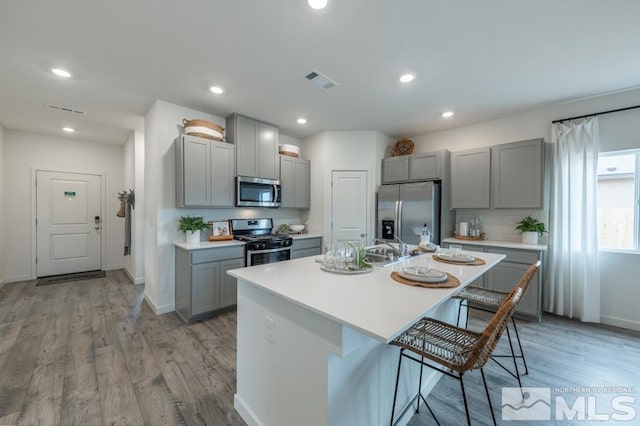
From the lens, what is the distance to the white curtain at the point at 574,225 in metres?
3.03

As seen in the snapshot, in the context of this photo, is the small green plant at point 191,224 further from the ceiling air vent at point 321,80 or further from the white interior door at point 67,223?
the white interior door at point 67,223

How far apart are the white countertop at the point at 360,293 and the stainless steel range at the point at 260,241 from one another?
5.07 ft

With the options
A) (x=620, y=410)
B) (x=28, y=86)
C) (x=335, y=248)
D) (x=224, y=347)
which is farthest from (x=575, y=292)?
(x=28, y=86)

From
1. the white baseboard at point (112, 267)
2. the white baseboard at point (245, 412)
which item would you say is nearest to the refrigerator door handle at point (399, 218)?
the white baseboard at point (245, 412)

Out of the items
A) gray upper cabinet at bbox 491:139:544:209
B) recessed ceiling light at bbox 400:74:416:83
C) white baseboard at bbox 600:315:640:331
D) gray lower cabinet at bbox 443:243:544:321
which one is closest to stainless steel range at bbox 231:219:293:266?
recessed ceiling light at bbox 400:74:416:83

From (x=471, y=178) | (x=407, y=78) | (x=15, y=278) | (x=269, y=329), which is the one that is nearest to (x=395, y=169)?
(x=471, y=178)

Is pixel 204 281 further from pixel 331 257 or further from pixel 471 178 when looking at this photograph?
pixel 471 178

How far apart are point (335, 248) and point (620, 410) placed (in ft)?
7.34

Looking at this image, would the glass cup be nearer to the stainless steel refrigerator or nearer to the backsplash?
the stainless steel refrigerator

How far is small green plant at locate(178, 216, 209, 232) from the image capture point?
3.27m

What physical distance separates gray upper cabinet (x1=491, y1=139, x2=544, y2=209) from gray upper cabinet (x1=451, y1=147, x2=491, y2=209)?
84 millimetres

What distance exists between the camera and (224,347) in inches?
99.0

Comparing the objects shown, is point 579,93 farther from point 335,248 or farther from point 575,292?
point 335,248

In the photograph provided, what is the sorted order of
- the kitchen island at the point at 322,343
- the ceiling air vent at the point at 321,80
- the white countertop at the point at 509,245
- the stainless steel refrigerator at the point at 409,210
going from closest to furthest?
1. the kitchen island at the point at 322,343
2. the ceiling air vent at the point at 321,80
3. the white countertop at the point at 509,245
4. the stainless steel refrigerator at the point at 409,210
